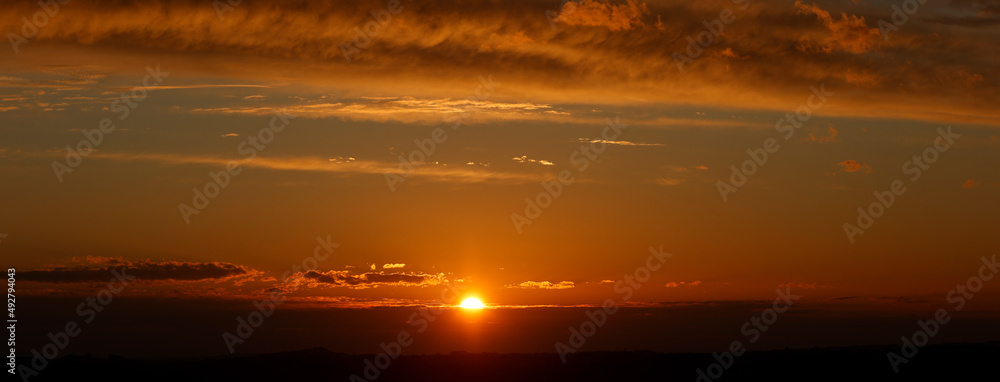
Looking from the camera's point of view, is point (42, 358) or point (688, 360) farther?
point (688, 360)

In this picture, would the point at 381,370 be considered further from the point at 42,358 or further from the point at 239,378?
the point at 42,358

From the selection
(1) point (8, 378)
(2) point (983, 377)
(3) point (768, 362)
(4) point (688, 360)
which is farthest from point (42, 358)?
(2) point (983, 377)

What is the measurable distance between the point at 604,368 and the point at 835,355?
12640 mm

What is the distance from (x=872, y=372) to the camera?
4578 cm

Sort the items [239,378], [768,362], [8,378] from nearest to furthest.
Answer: [8,378] < [239,378] < [768,362]

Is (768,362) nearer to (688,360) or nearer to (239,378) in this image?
(688,360)

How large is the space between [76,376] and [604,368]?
25918mm

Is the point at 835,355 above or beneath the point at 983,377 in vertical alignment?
above

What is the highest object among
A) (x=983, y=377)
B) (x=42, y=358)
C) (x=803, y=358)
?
(x=42, y=358)

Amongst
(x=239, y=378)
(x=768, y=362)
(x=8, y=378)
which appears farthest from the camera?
(x=768, y=362)

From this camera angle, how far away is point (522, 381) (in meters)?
45.9

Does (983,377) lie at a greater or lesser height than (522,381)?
lesser

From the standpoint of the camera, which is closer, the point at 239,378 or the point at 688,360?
the point at 239,378

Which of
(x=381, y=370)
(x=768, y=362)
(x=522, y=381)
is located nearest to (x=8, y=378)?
(x=381, y=370)
